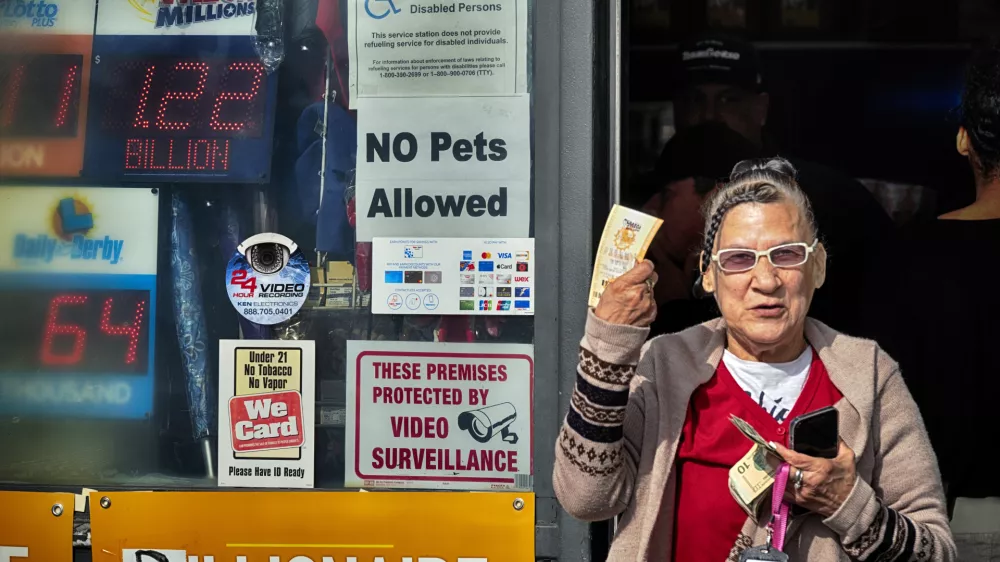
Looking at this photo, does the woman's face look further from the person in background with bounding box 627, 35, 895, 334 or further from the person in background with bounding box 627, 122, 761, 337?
the person in background with bounding box 627, 35, 895, 334

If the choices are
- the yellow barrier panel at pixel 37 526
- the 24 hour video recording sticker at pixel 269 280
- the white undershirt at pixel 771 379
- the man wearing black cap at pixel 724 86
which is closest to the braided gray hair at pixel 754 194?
the white undershirt at pixel 771 379

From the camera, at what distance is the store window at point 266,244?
3.20 metres

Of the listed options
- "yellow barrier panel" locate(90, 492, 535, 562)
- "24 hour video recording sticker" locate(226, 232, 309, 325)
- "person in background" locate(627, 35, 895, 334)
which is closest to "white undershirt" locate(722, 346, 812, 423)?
"yellow barrier panel" locate(90, 492, 535, 562)

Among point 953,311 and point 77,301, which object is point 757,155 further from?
point 77,301

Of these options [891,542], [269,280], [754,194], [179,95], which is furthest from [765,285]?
[179,95]

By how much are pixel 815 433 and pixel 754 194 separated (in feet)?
1.85

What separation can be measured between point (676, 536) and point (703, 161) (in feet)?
7.77

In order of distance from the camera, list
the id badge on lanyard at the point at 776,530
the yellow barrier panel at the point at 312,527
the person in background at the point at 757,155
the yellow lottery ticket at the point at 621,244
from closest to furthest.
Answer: the id badge on lanyard at the point at 776,530
the yellow lottery ticket at the point at 621,244
the yellow barrier panel at the point at 312,527
the person in background at the point at 757,155

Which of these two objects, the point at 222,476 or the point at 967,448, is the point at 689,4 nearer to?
the point at 967,448

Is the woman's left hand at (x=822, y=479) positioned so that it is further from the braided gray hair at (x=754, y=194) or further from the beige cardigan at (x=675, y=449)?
the braided gray hair at (x=754, y=194)

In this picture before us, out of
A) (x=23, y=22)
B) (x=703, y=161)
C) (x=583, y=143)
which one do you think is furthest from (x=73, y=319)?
(x=703, y=161)

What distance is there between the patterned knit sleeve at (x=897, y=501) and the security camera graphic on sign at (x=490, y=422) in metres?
1.04

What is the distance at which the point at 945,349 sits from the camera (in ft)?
12.5

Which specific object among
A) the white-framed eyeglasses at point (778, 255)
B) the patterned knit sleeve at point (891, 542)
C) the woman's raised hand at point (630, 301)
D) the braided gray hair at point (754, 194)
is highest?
the braided gray hair at point (754, 194)
